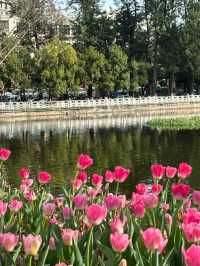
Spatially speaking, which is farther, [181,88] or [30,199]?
[181,88]

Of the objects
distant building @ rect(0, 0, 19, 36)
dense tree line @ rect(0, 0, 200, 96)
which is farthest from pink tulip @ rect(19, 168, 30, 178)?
dense tree line @ rect(0, 0, 200, 96)

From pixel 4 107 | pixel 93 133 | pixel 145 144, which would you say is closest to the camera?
pixel 145 144

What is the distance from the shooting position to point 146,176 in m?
19.7

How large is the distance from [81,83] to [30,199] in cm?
5700

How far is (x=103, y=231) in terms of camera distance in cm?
429

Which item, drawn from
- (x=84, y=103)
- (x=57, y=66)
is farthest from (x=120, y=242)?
(x=57, y=66)

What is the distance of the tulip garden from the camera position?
3369mm

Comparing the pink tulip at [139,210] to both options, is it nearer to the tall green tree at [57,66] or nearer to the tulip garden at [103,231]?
the tulip garden at [103,231]

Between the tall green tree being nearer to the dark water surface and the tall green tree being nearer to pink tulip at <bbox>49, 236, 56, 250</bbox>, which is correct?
the dark water surface

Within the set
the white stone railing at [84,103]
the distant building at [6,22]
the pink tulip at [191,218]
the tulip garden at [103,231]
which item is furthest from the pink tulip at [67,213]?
the white stone railing at [84,103]

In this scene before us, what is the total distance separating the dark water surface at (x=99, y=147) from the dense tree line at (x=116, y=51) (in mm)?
11138

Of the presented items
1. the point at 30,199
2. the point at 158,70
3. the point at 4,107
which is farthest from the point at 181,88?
the point at 30,199

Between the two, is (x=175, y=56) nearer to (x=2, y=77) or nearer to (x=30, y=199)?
(x=2, y=77)

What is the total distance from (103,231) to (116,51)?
57595 millimetres
